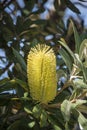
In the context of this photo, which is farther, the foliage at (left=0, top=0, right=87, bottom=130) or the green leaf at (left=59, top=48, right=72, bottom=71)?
the green leaf at (left=59, top=48, right=72, bottom=71)

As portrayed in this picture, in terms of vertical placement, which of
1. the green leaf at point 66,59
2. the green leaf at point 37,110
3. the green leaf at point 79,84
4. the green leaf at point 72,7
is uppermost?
the green leaf at point 72,7

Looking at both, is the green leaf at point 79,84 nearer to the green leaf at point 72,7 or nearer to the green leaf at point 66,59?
the green leaf at point 66,59

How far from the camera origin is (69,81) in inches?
68.9

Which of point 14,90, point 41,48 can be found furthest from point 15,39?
point 41,48

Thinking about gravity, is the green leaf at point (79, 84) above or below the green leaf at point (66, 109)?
above

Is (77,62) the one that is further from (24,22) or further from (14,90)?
(24,22)

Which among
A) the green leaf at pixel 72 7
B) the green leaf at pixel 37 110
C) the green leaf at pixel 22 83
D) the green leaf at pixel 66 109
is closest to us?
the green leaf at pixel 66 109

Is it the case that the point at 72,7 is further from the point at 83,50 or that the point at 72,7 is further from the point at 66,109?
the point at 66,109

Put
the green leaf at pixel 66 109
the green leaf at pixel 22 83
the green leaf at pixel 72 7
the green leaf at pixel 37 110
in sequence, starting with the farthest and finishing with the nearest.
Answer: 1. the green leaf at pixel 72 7
2. the green leaf at pixel 22 83
3. the green leaf at pixel 37 110
4. the green leaf at pixel 66 109

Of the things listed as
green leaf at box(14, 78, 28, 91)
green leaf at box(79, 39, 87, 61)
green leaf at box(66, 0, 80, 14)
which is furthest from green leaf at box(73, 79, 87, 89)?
green leaf at box(66, 0, 80, 14)

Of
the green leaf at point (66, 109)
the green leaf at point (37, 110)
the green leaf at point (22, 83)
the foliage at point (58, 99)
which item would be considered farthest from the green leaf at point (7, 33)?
the green leaf at point (66, 109)

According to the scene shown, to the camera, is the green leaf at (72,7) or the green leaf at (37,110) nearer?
the green leaf at (37,110)

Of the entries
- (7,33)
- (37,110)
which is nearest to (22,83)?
(37,110)

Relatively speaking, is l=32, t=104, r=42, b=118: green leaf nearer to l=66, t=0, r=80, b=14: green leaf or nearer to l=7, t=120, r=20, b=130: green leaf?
l=7, t=120, r=20, b=130: green leaf
